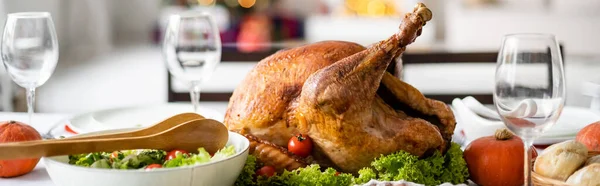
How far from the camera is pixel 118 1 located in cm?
945

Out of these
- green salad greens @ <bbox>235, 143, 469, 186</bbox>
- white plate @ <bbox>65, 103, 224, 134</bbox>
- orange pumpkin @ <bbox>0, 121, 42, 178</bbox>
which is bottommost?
white plate @ <bbox>65, 103, 224, 134</bbox>

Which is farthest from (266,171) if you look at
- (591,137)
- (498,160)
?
(591,137)

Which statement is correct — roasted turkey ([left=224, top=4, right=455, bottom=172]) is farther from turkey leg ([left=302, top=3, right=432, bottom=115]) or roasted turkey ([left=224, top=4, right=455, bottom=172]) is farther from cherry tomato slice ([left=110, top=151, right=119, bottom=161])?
cherry tomato slice ([left=110, top=151, right=119, bottom=161])

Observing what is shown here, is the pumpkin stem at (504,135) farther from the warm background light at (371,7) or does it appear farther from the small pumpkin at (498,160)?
the warm background light at (371,7)

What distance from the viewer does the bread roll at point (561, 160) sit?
3.85ft

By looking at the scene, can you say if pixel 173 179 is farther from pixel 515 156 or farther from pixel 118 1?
pixel 118 1

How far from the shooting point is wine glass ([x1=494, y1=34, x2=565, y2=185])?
110 centimetres

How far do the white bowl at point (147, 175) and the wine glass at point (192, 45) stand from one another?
52cm

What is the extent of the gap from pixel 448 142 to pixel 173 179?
0.54 m

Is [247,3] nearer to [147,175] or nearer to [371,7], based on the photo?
[371,7]

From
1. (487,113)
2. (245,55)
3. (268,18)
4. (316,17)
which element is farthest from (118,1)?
(487,113)

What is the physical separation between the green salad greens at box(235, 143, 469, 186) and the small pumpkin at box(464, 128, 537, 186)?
0.02 meters

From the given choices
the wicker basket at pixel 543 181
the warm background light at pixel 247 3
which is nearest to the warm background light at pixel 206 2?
the warm background light at pixel 247 3

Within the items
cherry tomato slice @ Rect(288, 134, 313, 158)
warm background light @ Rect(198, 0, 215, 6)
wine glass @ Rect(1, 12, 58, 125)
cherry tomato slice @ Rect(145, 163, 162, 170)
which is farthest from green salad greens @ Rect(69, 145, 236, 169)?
warm background light @ Rect(198, 0, 215, 6)
